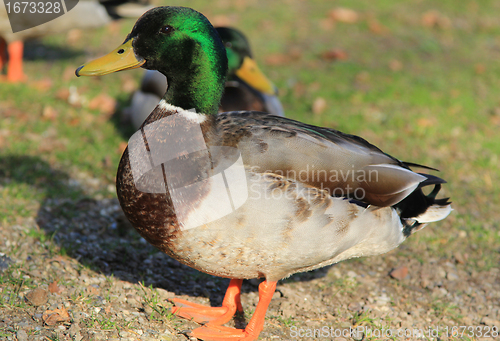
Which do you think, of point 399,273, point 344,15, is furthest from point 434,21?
point 399,273

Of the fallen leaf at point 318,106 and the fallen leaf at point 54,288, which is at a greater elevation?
the fallen leaf at point 54,288

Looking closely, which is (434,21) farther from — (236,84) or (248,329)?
(248,329)

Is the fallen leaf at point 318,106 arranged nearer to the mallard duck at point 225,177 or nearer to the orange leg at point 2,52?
the mallard duck at point 225,177

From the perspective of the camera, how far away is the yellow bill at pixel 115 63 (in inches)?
88.4

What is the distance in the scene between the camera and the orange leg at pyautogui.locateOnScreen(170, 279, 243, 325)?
2619 millimetres

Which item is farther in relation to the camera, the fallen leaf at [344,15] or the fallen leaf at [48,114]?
the fallen leaf at [344,15]

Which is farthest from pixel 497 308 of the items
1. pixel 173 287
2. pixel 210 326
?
pixel 173 287

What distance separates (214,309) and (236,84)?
7.91 ft

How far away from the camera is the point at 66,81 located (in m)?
5.61

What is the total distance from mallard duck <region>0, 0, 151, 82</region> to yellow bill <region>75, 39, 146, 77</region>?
11.4 feet

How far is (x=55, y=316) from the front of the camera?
233 centimetres

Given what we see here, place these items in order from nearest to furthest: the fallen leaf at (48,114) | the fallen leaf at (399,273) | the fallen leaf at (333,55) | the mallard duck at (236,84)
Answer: the fallen leaf at (399,273) < the mallard duck at (236,84) < the fallen leaf at (48,114) < the fallen leaf at (333,55)

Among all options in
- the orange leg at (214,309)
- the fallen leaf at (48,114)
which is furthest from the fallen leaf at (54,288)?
the fallen leaf at (48,114)

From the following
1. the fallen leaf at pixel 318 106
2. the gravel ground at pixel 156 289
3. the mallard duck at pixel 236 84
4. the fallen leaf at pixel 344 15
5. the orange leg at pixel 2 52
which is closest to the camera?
the gravel ground at pixel 156 289
